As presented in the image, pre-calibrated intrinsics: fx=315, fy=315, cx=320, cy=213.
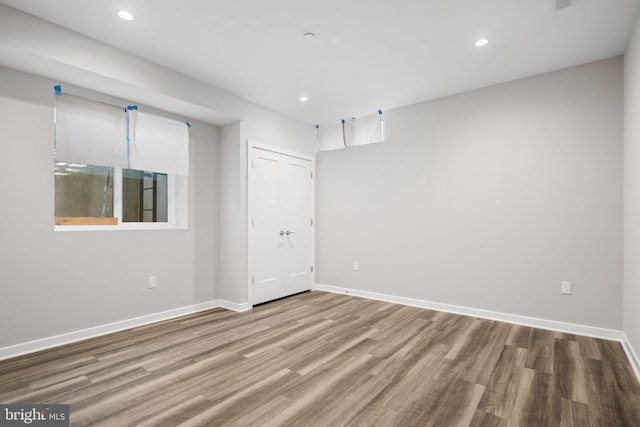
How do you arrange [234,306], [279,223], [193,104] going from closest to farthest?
[193,104], [234,306], [279,223]

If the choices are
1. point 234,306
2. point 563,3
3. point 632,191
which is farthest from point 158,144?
point 632,191

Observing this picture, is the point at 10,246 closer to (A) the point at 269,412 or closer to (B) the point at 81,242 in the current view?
(B) the point at 81,242

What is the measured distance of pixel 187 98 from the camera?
3.47 metres

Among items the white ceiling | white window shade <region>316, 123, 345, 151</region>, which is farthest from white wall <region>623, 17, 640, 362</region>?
white window shade <region>316, 123, 345, 151</region>

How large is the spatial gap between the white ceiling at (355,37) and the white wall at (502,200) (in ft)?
1.26

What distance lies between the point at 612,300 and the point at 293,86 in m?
4.01

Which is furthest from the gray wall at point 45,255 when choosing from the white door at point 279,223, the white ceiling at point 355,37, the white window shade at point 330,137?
the white window shade at point 330,137

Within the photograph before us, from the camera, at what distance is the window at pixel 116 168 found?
3.00 m

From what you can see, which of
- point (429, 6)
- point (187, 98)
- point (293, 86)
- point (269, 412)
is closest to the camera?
point (269, 412)

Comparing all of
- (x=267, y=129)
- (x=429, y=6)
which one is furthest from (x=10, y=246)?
(x=429, y=6)

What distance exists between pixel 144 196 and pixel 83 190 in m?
0.62

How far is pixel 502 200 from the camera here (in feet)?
12.0

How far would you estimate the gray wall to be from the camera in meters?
2.66

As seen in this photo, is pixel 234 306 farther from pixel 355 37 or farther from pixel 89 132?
pixel 355 37
